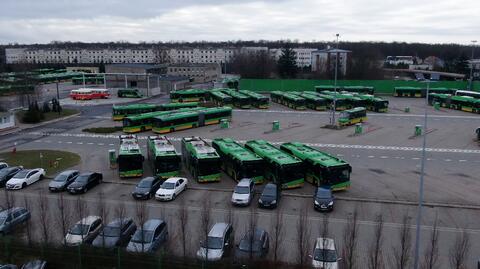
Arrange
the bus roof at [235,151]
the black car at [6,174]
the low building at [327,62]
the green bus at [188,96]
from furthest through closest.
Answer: the low building at [327,62] → the green bus at [188,96] → the black car at [6,174] → the bus roof at [235,151]

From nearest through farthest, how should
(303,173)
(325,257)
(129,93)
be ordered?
1. (325,257)
2. (303,173)
3. (129,93)

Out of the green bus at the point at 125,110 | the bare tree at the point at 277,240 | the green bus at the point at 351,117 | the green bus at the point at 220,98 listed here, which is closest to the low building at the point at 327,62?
the green bus at the point at 220,98

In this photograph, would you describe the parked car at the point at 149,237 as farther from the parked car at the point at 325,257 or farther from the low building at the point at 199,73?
the low building at the point at 199,73

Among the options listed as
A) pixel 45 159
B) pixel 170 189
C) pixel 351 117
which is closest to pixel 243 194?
pixel 170 189

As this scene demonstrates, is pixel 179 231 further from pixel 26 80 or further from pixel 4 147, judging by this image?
pixel 26 80

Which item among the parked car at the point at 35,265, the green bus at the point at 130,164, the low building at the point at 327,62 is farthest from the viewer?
the low building at the point at 327,62

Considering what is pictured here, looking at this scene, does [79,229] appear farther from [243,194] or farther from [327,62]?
[327,62]
